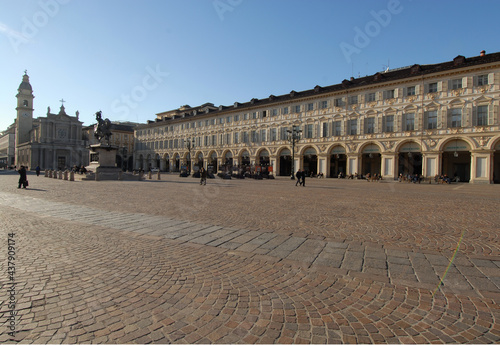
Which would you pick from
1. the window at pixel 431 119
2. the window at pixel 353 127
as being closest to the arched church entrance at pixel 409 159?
the window at pixel 431 119

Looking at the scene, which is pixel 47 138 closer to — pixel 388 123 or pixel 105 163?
pixel 105 163

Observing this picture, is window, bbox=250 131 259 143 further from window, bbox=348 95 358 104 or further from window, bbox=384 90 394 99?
window, bbox=384 90 394 99

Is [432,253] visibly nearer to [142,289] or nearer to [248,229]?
[248,229]

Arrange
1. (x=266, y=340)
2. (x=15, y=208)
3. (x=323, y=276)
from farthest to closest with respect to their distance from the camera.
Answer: (x=15, y=208) < (x=323, y=276) < (x=266, y=340)

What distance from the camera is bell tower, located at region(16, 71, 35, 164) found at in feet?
282

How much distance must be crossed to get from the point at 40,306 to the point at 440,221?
353 inches

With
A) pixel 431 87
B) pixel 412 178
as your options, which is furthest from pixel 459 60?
pixel 412 178

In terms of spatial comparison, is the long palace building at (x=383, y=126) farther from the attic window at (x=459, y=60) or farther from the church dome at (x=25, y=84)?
the church dome at (x=25, y=84)

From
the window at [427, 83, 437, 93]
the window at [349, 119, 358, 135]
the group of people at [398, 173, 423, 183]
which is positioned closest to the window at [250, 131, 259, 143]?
the window at [349, 119, 358, 135]

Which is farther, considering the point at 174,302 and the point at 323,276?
the point at 323,276

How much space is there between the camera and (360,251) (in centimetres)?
481

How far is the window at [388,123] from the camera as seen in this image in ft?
124

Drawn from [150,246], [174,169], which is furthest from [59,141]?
[150,246]

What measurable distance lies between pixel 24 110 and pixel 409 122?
10945 cm
